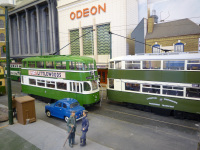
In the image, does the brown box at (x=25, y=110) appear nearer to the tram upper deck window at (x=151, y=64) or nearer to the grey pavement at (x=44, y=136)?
the grey pavement at (x=44, y=136)

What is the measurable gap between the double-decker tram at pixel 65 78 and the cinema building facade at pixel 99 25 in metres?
6.14

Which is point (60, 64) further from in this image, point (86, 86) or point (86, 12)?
point (86, 12)

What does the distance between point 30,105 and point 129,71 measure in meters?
8.20

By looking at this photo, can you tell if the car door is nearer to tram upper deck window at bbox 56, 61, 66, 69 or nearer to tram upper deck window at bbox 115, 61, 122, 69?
tram upper deck window at bbox 56, 61, 66, 69

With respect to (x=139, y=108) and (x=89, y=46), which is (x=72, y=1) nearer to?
(x=89, y=46)

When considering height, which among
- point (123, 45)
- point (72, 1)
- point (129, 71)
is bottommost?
point (129, 71)

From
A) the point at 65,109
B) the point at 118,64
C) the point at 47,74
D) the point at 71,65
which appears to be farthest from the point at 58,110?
the point at 118,64

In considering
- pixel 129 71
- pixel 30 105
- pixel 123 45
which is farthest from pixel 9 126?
pixel 123 45

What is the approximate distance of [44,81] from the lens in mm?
16359

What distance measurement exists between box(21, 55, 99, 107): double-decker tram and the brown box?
4105 millimetres

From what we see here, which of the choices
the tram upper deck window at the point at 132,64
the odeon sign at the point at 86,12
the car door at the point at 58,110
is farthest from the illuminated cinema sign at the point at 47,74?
the odeon sign at the point at 86,12

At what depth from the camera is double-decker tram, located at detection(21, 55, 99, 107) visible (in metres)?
13.4

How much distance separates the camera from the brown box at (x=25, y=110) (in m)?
10.2

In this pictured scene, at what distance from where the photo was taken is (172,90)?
470 inches
